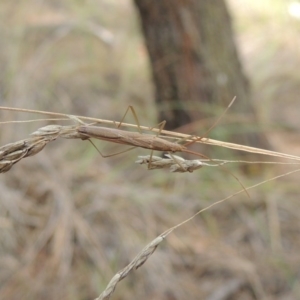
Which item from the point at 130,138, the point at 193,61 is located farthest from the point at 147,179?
the point at 130,138

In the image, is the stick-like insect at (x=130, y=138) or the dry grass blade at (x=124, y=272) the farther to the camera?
the stick-like insect at (x=130, y=138)

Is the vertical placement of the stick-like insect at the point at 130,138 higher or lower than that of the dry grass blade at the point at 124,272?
higher

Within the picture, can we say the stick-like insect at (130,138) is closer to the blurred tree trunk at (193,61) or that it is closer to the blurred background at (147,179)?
the blurred background at (147,179)

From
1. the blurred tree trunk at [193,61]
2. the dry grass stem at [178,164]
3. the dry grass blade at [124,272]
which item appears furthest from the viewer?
the blurred tree trunk at [193,61]

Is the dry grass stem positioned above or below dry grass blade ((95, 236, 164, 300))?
above

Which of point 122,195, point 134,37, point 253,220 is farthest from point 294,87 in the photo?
point 122,195

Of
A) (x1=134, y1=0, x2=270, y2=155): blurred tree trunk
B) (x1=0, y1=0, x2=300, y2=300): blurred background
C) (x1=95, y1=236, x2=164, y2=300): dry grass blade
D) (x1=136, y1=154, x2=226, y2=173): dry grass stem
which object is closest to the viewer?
(x1=95, y1=236, x2=164, y2=300): dry grass blade

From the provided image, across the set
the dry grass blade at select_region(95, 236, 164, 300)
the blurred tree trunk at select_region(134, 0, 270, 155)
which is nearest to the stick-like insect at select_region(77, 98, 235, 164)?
the dry grass blade at select_region(95, 236, 164, 300)

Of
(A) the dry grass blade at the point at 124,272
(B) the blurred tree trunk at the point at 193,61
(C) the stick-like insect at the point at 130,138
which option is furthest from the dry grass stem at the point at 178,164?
(B) the blurred tree trunk at the point at 193,61

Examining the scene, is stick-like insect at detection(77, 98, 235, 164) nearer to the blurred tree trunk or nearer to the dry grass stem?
the dry grass stem
